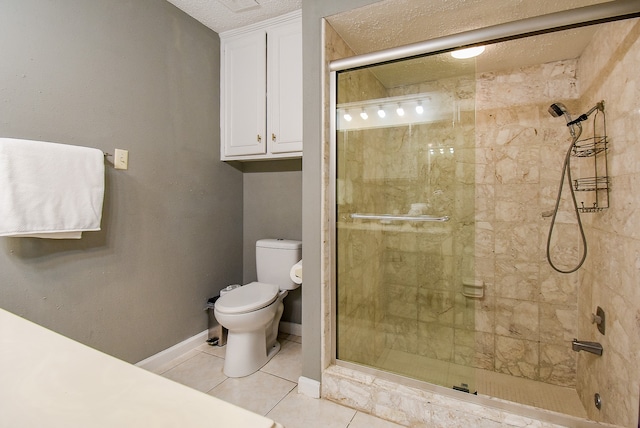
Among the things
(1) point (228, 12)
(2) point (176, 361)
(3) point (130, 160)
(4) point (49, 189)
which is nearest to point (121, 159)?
(3) point (130, 160)

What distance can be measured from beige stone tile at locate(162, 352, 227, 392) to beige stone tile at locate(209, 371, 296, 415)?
71 millimetres

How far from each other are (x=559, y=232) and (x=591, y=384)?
85 cm

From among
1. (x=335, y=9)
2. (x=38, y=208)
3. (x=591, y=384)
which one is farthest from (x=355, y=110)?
(x=591, y=384)

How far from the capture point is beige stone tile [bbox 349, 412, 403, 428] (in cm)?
140

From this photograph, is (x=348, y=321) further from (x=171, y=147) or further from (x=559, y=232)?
(x=171, y=147)

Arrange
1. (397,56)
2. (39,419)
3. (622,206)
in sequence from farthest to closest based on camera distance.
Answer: (397,56)
(622,206)
(39,419)

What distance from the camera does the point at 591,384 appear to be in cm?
157

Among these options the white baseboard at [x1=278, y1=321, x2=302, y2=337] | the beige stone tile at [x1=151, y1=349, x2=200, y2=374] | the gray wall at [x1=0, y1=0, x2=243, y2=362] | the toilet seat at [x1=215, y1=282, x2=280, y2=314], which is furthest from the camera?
the white baseboard at [x1=278, y1=321, x2=302, y2=337]

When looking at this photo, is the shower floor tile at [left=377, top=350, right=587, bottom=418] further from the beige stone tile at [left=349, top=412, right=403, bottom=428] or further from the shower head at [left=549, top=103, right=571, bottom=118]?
the shower head at [left=549, top=103, right=571, bottom=118]

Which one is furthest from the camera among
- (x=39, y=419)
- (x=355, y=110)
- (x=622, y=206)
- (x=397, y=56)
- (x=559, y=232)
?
(x=559, y=232)

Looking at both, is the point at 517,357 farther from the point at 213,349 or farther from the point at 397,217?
the point at 213,349

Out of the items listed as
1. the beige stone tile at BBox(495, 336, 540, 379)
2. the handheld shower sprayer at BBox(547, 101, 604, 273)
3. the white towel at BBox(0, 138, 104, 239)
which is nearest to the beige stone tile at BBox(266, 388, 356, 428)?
the beige stone tile at BBox(495, 336, 540, 379)

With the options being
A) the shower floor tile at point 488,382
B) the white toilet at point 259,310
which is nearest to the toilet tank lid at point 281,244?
the white toilet at point 259,310

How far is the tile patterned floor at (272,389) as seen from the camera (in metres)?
1.44
